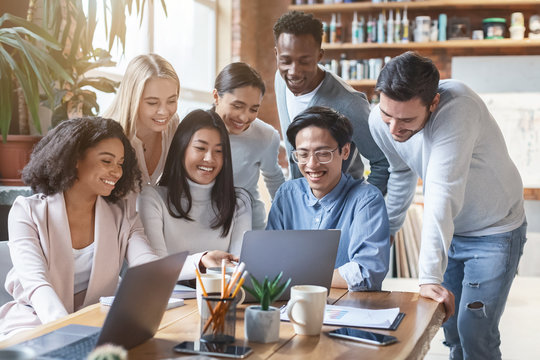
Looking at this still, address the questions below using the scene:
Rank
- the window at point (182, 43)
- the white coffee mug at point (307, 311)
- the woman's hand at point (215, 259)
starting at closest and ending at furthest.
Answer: the white coffee mug at point (307, 311), the woman's hand at point (215, 259), the window at point (182, 43)

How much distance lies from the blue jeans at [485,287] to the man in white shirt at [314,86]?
21.7 inches

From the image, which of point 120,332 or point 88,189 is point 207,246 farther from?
point 120,332

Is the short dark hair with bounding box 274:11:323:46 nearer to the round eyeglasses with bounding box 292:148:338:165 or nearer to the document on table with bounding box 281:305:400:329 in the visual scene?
the round eyeglasses with bounding box 292:148:338:165

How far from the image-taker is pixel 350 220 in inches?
78.2

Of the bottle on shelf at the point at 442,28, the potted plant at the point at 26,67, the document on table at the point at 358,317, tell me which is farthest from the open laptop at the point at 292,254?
the bottle on shelf at the point at 442,28

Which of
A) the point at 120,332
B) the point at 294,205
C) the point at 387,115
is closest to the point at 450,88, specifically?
the point at 387,115

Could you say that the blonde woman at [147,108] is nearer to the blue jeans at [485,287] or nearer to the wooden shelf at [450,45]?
the blue jeans at [485,287]

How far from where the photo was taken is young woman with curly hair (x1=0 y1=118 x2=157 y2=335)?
5.79 feet

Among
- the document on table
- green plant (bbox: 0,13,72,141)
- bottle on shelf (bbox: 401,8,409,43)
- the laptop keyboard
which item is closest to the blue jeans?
the document on table

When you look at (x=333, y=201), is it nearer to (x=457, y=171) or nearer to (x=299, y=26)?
(x=457, y=171)

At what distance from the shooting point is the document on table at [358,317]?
4.71 ft

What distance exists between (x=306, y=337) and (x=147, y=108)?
1.22 meters

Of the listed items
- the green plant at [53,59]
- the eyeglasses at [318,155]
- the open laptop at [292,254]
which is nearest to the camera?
the open laptop at [292,254]

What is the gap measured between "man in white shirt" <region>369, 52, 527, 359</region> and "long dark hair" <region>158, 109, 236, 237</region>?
527 mm
